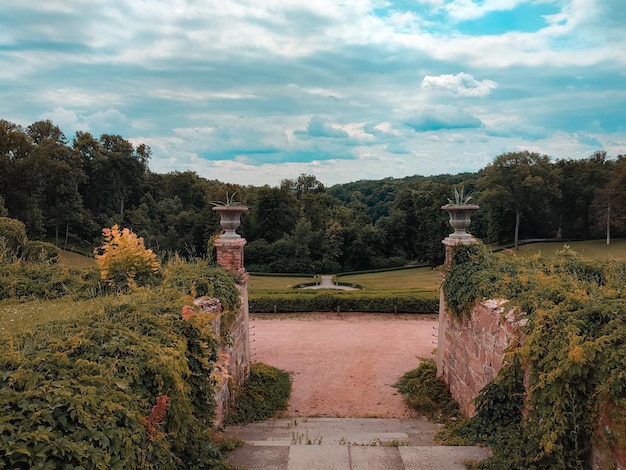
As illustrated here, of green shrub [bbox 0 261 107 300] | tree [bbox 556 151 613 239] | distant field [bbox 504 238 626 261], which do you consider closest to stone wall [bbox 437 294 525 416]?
green shrub [bbox 0 261 107 300]

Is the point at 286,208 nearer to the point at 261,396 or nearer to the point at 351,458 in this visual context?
the point at 261,396

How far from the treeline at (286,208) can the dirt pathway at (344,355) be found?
21301 millimetres

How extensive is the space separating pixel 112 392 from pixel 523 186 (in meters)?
41.2

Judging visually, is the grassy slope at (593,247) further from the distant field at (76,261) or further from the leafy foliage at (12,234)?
the leafy foliage at (12,234)

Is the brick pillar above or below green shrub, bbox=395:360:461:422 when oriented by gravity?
above

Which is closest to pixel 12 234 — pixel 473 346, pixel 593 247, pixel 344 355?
pixel 344 355

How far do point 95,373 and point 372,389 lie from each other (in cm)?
714

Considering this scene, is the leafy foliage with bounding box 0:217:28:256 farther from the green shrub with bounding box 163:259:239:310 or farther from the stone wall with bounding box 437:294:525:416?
the stone wall with bounding box 437:294:525:416

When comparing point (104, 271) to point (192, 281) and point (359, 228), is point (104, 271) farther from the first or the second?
point (359, 228)

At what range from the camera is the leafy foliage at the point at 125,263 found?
21.7 feet

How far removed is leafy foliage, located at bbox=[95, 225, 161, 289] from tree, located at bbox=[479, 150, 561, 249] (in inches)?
1473

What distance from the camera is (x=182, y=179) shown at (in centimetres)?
5509

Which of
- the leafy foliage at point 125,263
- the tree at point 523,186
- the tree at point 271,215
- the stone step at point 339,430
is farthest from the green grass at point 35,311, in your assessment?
the tree at point 271,215

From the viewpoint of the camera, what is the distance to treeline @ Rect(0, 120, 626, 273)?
116 ft
